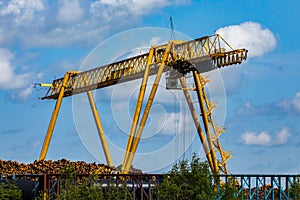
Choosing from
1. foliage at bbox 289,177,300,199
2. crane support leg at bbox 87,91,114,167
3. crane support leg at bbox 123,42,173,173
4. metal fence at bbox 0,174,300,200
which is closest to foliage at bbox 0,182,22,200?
metal fence at bbox 0,174,300,200

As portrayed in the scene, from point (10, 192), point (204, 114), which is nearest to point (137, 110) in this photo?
point (204, 114)

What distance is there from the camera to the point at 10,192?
4544 cm

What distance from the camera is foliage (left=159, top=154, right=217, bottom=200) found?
133ft

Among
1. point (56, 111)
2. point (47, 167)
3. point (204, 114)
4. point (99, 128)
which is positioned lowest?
point (47, 167)

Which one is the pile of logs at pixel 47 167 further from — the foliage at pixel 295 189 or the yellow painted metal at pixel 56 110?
the foliage at pixel 295 189

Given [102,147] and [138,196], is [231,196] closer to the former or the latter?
[138,196]

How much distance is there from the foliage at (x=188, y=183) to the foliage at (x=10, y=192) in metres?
9.60

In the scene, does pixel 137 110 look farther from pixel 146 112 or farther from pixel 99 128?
pixel 99 128

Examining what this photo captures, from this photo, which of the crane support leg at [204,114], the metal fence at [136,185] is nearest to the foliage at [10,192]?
the metal fence at [136,185]

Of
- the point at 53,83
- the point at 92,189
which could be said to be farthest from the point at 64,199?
the point at 53,83

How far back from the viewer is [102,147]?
217 ft

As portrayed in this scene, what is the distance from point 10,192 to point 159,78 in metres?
16.2

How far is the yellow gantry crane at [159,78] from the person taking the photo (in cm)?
5622

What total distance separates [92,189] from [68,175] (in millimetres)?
4019
